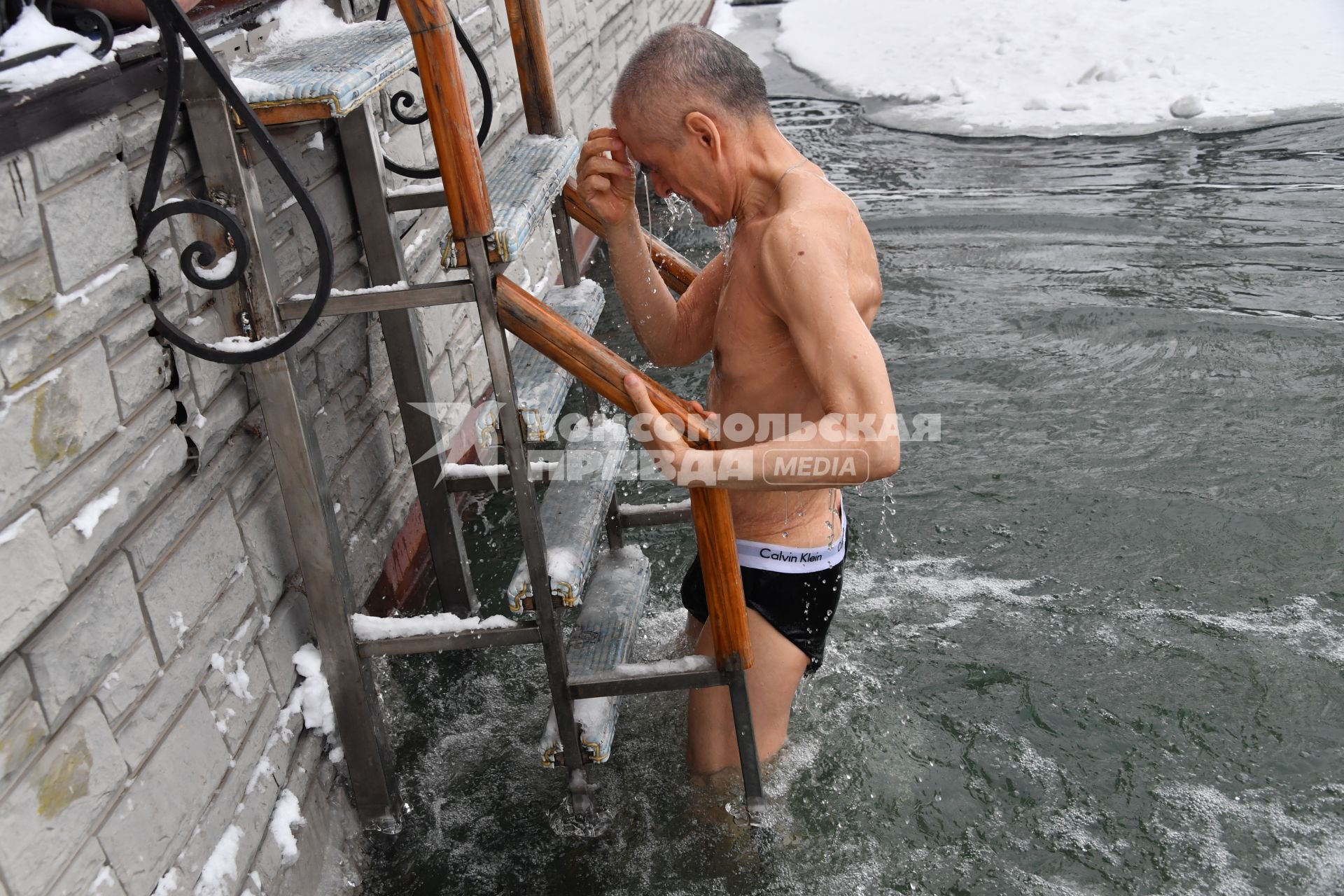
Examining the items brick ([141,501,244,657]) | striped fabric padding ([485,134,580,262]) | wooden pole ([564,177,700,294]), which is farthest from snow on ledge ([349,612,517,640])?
wooden pole ([564,177,700,294])

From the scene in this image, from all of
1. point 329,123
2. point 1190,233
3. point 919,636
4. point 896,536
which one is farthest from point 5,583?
point 1190,233

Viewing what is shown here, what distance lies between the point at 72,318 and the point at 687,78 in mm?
1291

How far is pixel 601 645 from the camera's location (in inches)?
115

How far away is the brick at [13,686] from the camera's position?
1664mm

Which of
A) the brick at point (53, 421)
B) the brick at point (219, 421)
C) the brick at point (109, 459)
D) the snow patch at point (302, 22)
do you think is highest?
the snow patch at point (302, 22)

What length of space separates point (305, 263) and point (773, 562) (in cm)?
154

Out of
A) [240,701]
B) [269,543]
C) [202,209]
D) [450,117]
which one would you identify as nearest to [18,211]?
[202,209]

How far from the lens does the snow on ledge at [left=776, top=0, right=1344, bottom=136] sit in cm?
934

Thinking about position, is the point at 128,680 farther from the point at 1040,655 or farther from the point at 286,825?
the point at 1040,655

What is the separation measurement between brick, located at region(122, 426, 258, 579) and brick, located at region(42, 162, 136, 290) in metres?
0.41

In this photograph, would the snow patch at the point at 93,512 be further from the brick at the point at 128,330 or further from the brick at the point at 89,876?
the brick at the point at 89,876

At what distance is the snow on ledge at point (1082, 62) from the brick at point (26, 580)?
29.0ft

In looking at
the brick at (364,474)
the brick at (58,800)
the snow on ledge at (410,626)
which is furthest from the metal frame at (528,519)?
the brick at (58,800)

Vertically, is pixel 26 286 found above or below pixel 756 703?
above
